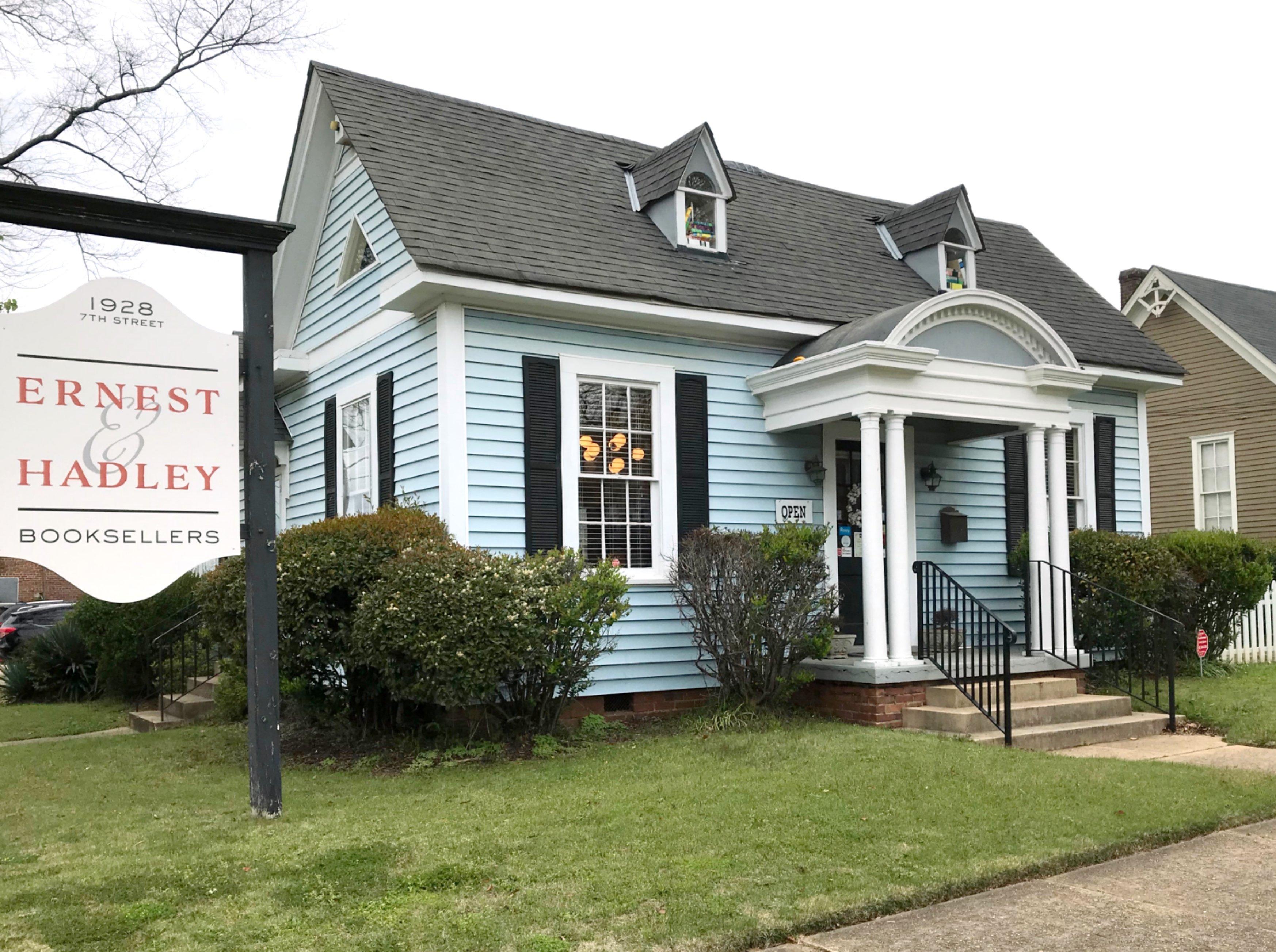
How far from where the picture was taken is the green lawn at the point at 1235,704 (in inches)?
368

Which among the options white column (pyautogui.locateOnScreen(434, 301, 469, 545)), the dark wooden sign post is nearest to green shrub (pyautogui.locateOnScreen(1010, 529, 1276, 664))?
white column (pyautogui.locateOnScreen(434, 301, 469, 545))

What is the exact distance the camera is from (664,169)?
12.0m

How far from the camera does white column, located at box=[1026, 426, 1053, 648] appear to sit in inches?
443

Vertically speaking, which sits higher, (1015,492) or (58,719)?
(1015,492)

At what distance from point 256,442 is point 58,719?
7.67m

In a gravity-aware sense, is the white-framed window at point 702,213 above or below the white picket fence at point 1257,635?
above

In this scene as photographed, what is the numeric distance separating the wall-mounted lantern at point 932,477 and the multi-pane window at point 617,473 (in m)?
3.29

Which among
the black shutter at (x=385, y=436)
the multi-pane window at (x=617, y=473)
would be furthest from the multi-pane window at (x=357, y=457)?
the multi-pane window at (x=617, y=473)

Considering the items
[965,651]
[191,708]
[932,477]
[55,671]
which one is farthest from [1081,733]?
[55,671]

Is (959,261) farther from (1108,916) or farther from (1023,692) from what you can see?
(1108,916)

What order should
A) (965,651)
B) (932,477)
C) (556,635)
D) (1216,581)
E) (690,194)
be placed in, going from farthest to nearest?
(1216,581), (932,477), (690,194), (965,651), (556,635)

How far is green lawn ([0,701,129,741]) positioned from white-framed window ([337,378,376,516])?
3.25 m

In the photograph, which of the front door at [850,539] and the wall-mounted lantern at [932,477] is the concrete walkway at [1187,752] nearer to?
the front door at [850,539]

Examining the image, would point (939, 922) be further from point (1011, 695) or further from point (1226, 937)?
point (1011, 695)
